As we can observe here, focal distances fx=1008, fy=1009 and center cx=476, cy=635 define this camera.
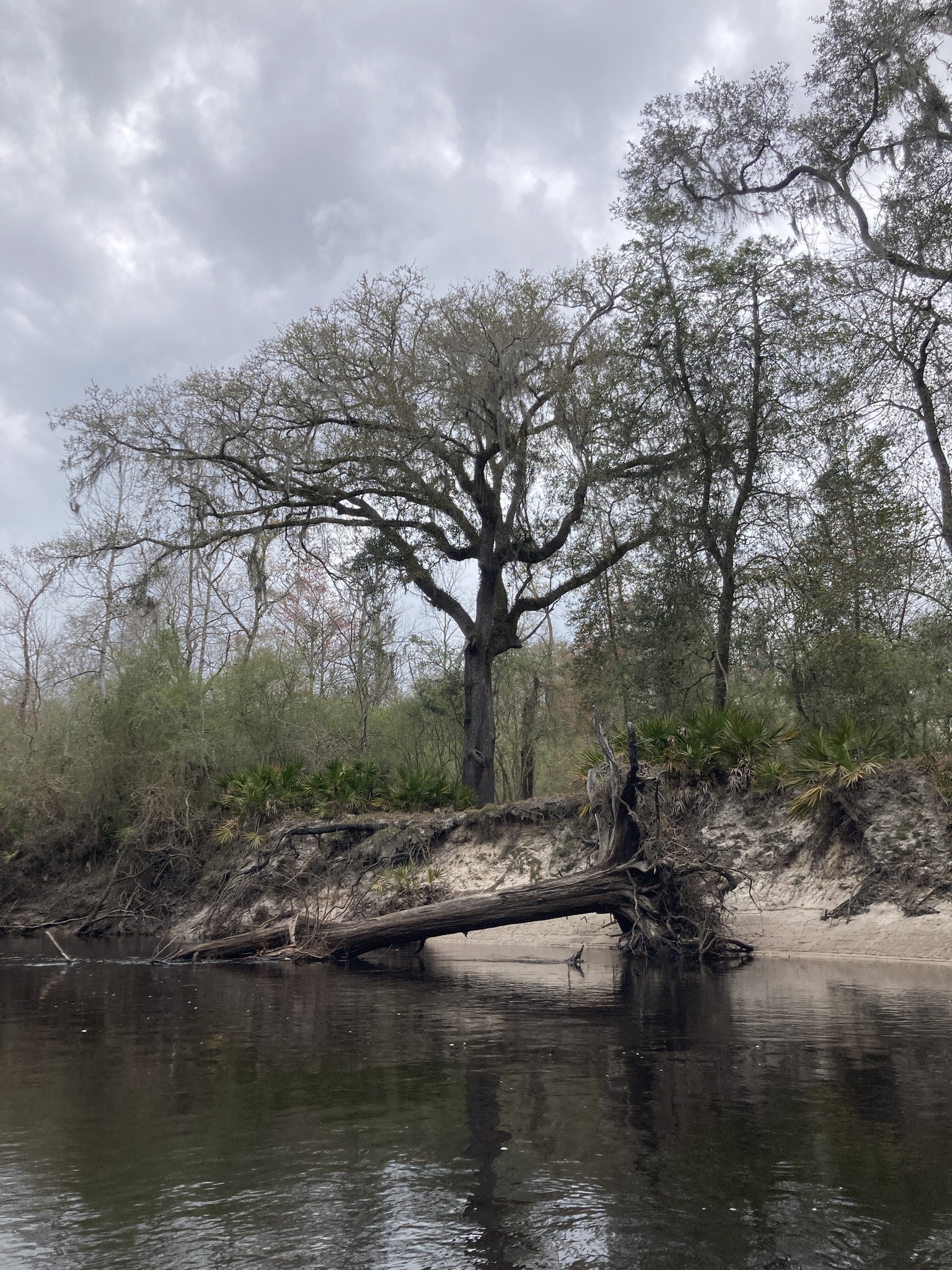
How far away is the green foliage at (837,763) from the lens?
18.3 metres

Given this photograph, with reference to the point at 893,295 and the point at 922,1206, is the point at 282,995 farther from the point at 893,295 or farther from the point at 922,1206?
the point at 893,295

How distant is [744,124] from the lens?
23797 millimetres

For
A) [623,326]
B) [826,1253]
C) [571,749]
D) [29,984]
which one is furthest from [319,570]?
[826,1253]

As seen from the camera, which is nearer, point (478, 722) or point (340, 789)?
point (340, 789)

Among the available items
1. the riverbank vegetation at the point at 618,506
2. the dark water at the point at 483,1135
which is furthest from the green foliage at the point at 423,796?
the dark water at the point at 483,1135

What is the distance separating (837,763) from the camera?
18.5 meters

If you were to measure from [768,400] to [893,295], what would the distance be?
16.2ft

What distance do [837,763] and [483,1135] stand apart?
1374cm

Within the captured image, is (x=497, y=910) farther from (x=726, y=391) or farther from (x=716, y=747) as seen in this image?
(x=726, y=391)

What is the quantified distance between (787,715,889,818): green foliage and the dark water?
6617 millimetres

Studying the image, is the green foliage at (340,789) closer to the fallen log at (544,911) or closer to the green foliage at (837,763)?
the fallen log at (544,911)

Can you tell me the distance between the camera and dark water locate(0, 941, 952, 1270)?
15.5 feet

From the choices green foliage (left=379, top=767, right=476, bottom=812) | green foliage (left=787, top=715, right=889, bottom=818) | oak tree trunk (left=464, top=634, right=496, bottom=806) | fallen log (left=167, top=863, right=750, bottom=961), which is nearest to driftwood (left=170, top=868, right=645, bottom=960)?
fallen log (left=167, top=863, right=750, bottom=961)

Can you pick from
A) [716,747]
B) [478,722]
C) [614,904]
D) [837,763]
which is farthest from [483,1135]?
[478,722]
